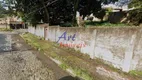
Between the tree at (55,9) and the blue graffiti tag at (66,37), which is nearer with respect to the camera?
the blue graffiti tag at (66,37)

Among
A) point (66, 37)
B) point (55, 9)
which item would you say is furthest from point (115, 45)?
point (55, 9)

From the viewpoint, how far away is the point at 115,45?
5.46 metres

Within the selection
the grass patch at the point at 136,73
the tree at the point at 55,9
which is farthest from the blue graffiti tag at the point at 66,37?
the tree at the point at 55,9

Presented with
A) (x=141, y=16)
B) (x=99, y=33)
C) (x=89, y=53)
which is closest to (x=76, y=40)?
(x=89, y=53)

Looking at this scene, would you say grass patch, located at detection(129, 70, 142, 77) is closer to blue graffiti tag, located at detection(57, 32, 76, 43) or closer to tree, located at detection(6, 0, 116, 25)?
blue graffiti tag, located at detection(57, 32, 76, 43)

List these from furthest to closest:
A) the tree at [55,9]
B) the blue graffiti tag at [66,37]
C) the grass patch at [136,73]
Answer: the tree at [55,9] → the blue graffiti tag at [66,37] → the grass patch at [136,73]

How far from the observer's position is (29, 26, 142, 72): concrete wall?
15.0ft

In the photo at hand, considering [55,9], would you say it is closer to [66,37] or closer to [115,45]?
[66,37]

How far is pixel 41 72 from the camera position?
219 inches

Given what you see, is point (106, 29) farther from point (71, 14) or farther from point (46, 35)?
point (71, 14)

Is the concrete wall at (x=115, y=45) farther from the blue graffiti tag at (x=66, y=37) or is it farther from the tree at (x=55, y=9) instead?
the tree at (x=55, y=9)

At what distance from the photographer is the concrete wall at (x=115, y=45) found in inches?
179

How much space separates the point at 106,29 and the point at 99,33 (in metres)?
0.51

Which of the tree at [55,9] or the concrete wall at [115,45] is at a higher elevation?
the tree at [55,9]
